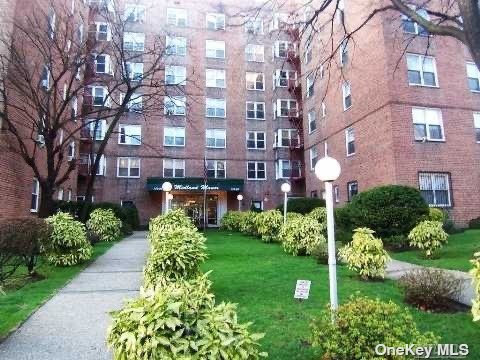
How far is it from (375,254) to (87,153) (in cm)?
2835

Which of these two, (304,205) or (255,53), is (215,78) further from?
(304,205)

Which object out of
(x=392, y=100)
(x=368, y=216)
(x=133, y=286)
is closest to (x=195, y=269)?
(x=133, y=286)

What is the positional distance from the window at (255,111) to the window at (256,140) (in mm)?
1490

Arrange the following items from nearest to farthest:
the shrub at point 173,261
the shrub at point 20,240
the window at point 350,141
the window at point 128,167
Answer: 1. the shrub at point 173,261
2. the shrub at point 20,240
3. the window at point 350,141
4. the window at point 128,167

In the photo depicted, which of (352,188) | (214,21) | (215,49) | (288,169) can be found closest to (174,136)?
(215,49)

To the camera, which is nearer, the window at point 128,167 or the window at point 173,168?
the window at point 128,167

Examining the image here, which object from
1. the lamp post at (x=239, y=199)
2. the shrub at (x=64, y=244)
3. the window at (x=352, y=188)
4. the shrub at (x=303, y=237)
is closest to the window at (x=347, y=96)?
the window at (x=352, y=188)

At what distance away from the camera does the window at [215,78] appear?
1430 inches

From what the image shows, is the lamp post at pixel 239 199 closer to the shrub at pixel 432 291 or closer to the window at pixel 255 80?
the window at pixel 255 80

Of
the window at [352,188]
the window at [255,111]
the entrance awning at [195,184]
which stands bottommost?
the window at [352,188]

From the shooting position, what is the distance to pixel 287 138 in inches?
1451

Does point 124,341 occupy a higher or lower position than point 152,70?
lower

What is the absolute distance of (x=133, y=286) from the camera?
342 inches

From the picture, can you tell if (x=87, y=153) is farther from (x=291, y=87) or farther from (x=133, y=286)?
(x=133, y=286)
